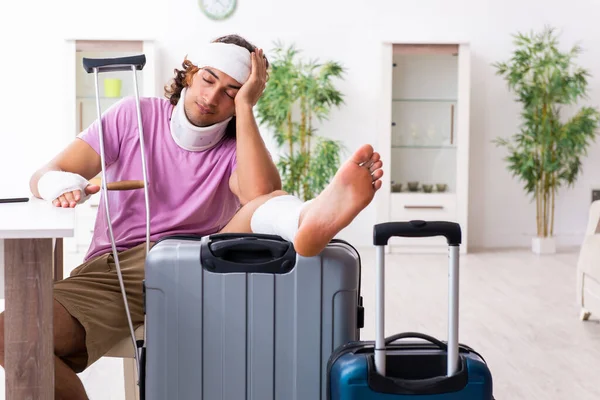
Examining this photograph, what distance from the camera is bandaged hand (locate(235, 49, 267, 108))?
7.38ft

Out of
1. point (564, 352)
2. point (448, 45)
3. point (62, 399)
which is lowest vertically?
point (564, 352)

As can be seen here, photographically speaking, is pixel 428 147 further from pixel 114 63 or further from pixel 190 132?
pixel 114 63

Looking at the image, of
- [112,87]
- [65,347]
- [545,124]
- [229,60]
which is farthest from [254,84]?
[545,124]

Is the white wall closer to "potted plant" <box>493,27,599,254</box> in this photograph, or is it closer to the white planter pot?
"potted plant" <box>493,27,599,254</box>

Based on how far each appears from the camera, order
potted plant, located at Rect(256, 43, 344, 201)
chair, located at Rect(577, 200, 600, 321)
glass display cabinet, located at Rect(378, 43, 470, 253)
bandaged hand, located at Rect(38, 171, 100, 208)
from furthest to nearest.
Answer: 1. glass display cabinet, located at Rect(378, 43, 470, 253)
2. potted plant, located at Rect(256, 43, 344, 201)
3. chair, located at Rect(577, 200, 600, 321)
4. bandaged hand, located at Rect(38, 171, 100, 208)

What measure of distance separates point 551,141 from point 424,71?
0.98 meters

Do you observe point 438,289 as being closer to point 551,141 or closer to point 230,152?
A: point 551,141

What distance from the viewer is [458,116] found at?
20.7 feet

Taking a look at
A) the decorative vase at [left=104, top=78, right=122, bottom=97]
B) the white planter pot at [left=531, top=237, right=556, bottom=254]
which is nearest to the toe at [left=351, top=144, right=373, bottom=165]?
the decorative vase at [left=104, top=78, right=122, bottom=97]

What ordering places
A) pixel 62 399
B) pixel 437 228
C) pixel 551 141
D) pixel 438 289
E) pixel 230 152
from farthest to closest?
pixel 551 141 < pixel 438 289 < pixel 230 152 < pixel 62 399 < pixel 437 228

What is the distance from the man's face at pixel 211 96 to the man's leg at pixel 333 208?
1.31ft

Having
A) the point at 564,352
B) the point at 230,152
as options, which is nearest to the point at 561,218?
the point at 564,352

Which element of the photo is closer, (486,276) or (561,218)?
(486,276)

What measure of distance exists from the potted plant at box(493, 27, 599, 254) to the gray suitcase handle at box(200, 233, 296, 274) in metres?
4.60
